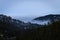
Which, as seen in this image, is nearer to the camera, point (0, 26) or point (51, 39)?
point (51, 39)

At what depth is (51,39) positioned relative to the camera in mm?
16984

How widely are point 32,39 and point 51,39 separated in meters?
3.33

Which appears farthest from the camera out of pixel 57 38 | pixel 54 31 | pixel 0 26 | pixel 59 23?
pixel 0 26

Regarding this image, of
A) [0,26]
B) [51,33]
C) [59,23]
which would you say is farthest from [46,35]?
[0,26]

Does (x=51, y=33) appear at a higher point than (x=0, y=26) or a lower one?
higher

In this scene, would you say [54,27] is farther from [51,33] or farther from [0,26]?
[0,26]

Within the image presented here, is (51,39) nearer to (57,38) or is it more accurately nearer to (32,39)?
(57,38)

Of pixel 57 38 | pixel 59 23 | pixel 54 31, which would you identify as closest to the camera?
pixel 57 38

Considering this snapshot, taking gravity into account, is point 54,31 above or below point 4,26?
above

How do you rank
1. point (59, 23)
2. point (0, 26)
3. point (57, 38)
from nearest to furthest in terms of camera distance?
point (57, 38)
point (59, 23)
point (0, 26)

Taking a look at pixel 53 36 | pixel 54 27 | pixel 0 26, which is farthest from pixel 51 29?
pixel 0 26

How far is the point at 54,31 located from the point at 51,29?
90 cm

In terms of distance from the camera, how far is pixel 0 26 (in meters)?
80.6

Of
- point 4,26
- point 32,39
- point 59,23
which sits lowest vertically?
point 4,26
